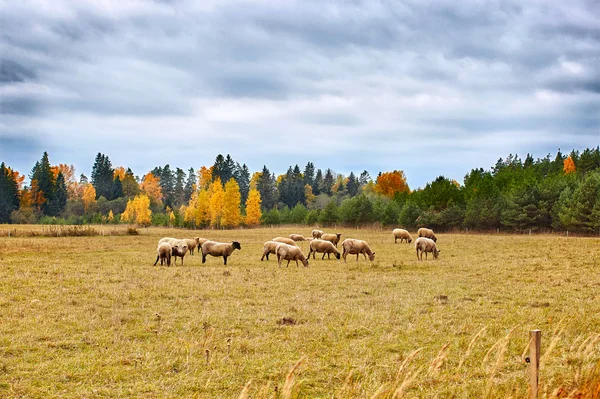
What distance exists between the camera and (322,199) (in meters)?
155

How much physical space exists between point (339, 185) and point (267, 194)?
45950 millimetres

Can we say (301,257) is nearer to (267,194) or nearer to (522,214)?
(522,214)

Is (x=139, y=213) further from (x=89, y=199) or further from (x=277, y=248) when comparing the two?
(x=277, y=248)

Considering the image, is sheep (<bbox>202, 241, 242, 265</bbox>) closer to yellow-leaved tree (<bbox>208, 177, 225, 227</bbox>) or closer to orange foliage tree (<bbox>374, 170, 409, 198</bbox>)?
yellow-leaved tree (<bbox>208, 177, 225, 227</bbox>)

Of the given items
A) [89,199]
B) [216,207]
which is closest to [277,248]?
[216,207]

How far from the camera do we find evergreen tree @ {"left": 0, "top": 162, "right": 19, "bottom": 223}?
119875 millimetres

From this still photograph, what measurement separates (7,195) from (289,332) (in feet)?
454

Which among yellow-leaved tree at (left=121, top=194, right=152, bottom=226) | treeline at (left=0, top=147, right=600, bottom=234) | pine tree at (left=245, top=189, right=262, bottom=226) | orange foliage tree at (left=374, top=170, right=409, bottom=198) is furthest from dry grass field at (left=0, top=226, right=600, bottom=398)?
orange foliage tree at (left=374, top=170, right=409, bottom=198)

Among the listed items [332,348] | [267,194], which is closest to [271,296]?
[332,348]

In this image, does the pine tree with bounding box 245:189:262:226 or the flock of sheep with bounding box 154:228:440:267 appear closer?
the flock of sheep with bounding box 154:228:440:267

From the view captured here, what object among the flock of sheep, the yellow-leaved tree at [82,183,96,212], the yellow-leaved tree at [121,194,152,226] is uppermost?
the yellow-leaved tree at [82,183,96,212]

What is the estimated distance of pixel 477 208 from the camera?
7350 centimetres

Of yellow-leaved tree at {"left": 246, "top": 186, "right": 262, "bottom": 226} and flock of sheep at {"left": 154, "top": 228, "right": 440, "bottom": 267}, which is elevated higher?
yellow-leaved tree at {"left": 246, "top": 186, "right": 262, "bottom": 226}

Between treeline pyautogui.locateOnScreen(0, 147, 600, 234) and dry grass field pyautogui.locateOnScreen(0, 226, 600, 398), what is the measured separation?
49738 millimetres
